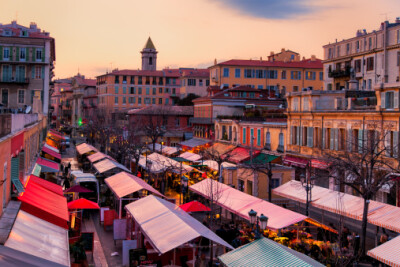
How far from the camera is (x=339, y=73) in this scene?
63812mm

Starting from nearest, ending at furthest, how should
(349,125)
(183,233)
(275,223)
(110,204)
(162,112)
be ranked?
(183,233)
(275,223)
(110,204)
(349,125)
(162,112)

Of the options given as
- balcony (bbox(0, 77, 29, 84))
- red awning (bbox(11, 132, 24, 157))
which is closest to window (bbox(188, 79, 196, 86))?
balcony (bbox(0, 77, 29, 84))

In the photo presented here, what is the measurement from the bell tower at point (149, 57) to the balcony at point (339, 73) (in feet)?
261

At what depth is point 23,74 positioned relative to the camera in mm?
64312

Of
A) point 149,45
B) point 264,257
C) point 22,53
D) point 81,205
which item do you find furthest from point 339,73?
point 149,45

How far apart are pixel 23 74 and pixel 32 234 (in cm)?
5498

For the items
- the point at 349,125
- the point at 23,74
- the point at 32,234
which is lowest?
the point at 32,234

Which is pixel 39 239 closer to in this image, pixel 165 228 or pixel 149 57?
pixel 165 228

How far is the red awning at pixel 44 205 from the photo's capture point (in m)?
15.8

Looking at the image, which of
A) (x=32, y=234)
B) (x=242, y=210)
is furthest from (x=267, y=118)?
(x=32, y=234)

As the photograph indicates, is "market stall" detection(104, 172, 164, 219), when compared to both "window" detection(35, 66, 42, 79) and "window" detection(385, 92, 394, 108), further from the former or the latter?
"window" detection(35, 66, 42, 79)

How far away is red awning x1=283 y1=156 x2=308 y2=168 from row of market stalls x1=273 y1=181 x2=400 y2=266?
36.1ft

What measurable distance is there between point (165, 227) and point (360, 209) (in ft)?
32.9

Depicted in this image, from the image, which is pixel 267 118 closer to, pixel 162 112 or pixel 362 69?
pixel 362 69
